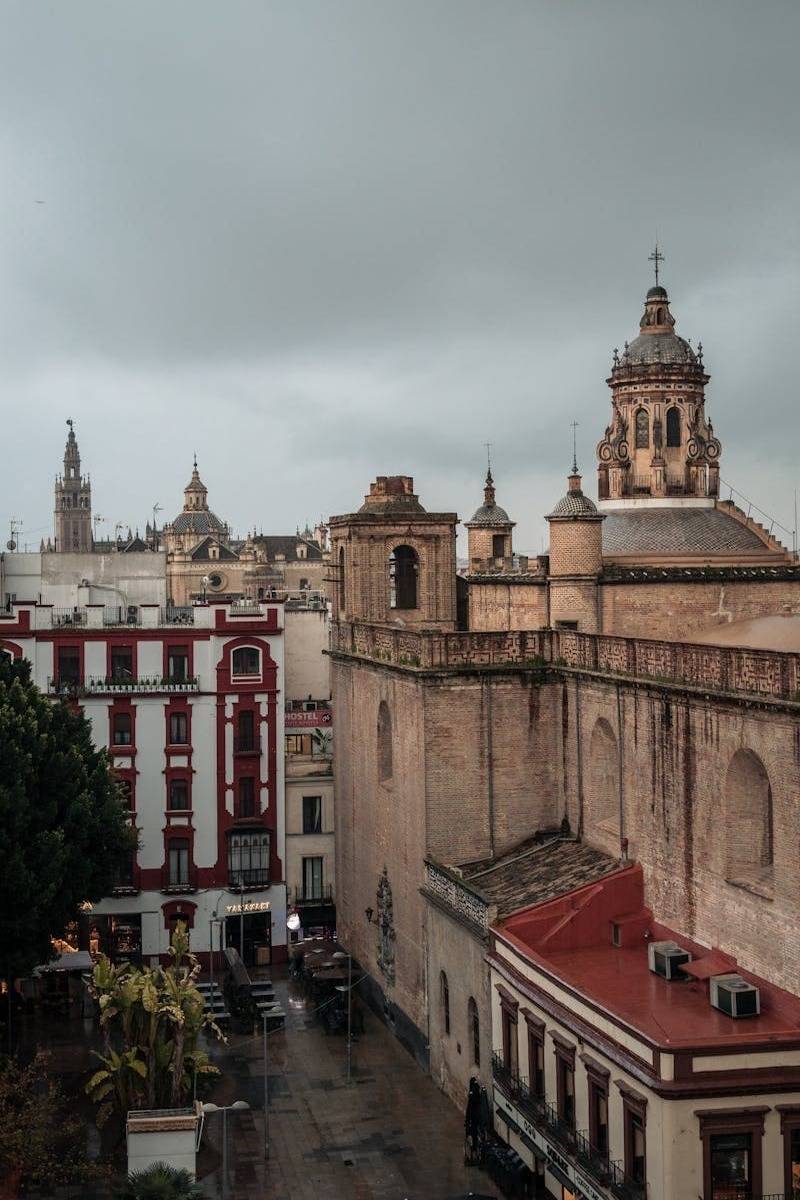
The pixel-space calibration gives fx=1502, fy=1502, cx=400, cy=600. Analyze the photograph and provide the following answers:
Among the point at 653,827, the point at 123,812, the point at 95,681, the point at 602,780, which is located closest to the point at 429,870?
the point at 602,780

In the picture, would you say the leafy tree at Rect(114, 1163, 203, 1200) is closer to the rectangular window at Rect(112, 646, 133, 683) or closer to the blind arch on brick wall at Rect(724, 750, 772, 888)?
the blind arch on brick wall at Rect(724, 750, 772, 888)

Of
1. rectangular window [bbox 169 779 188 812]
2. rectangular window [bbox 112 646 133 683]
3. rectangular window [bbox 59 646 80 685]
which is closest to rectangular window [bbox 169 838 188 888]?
rectangular window [bbox 169 779 188 812]

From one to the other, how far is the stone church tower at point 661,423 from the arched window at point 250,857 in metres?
16.8

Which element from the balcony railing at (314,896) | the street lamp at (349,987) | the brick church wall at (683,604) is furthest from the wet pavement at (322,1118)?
the brick church wall at (683,604)

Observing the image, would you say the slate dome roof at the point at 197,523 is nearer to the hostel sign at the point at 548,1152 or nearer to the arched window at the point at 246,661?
the arched window at the point at 246,661

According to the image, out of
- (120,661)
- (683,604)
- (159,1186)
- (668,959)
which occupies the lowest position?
(159,1186)

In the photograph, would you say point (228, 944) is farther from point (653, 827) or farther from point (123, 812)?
point (653, 827)

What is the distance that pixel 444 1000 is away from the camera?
1453 inches

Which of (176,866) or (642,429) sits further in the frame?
(642,429)

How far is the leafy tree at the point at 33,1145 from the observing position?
2936 cm

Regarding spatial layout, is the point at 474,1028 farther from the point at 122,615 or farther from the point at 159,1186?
the point at 122,615

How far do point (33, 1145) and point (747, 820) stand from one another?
15.3 m

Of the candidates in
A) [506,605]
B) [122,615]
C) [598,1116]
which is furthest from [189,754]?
[598,1116]

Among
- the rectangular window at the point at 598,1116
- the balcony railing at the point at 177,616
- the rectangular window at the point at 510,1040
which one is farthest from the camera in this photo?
the balcony railing at the point at 177,616
